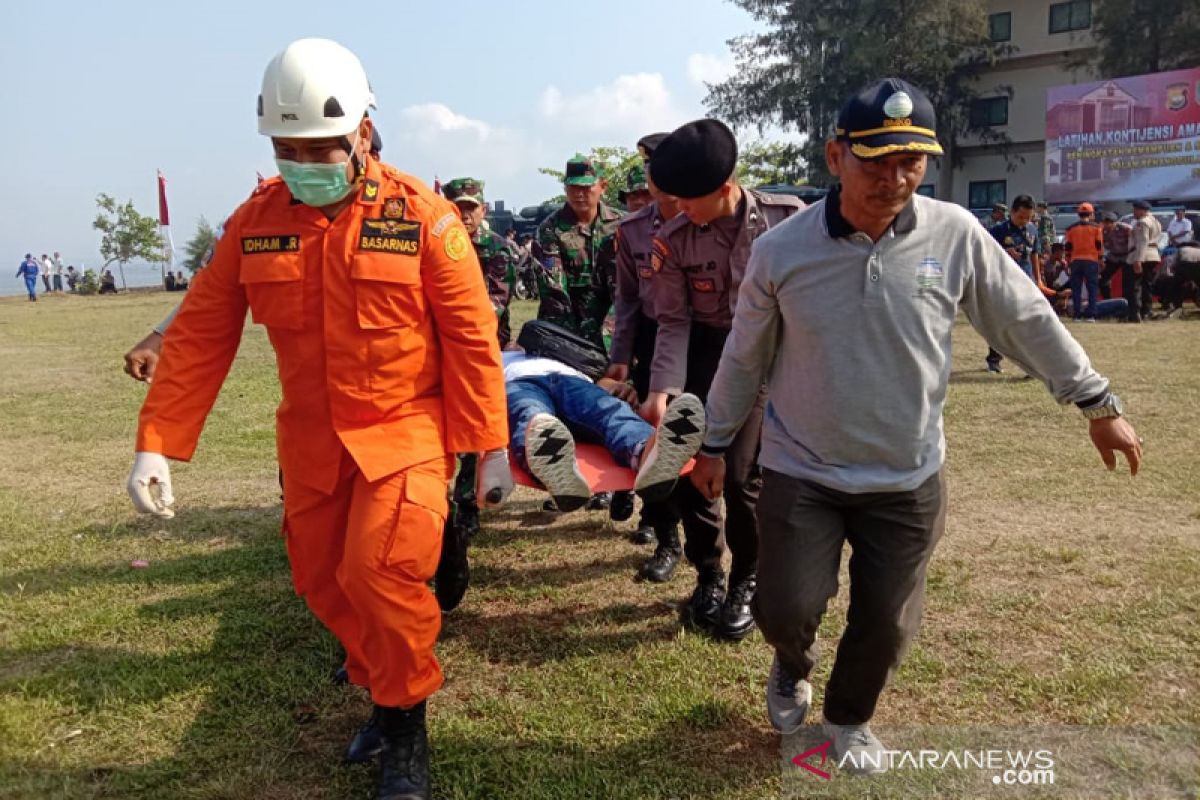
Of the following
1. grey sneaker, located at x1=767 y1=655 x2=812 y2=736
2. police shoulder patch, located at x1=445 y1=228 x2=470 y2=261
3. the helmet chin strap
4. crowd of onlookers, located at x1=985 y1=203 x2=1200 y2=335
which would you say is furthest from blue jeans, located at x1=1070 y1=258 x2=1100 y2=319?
the helmet chin strap

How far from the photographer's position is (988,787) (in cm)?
290

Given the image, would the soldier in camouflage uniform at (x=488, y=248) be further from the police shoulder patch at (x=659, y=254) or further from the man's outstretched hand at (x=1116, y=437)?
the man's outstretched hand at (x=1116, y=437)

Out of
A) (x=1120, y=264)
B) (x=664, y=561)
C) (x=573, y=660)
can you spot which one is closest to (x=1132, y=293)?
(x=1120, y=264)

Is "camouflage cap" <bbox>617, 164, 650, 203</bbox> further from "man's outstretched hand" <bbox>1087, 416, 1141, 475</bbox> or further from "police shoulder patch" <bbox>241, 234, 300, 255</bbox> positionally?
"man's outstretched hand" <bbox>1087, 416, 1141, 475</bbox>

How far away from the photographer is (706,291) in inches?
155

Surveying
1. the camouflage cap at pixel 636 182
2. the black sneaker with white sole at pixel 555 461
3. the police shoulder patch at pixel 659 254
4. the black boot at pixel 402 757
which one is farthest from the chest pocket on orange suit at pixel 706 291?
the camouflage cap at pixel 636 182

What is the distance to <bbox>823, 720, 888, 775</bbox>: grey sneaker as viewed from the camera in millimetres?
2979

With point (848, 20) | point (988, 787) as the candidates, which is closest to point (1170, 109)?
point (848, 20)

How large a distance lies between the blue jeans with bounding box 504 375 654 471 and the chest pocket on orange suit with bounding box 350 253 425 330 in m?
1.01

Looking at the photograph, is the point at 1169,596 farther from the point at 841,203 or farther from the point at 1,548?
the point at 1,548

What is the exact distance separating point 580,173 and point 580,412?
2.22 m

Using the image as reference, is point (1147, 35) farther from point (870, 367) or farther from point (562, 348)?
point (870, 367)

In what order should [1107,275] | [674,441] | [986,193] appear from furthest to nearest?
[986,193]
[1107,275]
[674,441]

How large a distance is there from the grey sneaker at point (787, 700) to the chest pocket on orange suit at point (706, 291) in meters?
1.49
